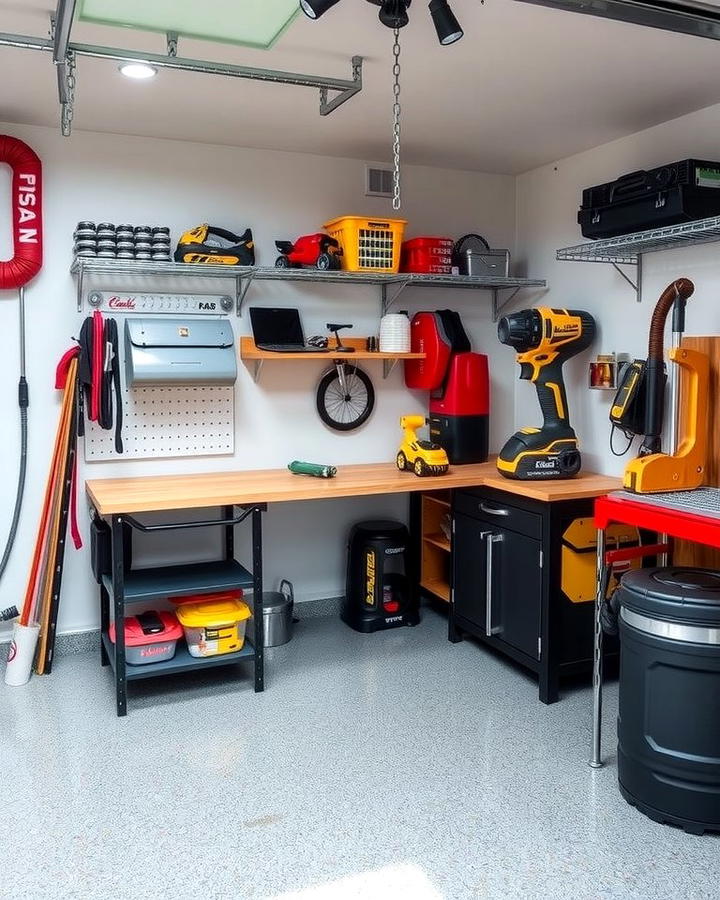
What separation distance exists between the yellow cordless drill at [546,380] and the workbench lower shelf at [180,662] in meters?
1.43

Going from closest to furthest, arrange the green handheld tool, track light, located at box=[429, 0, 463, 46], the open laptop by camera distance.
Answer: track light, located at box=[429, 0, 463, 46], the green handheld tool, the open laptop

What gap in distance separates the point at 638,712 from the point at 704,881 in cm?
49

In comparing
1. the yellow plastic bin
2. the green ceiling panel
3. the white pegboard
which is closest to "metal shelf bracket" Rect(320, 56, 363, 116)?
the green ceiling panel

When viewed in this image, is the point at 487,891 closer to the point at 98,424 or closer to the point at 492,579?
the point at 492,579

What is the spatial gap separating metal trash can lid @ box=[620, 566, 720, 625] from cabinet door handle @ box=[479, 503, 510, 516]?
1.00m

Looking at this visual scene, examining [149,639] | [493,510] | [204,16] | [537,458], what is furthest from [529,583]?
[204,16]

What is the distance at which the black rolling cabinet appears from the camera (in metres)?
3.39

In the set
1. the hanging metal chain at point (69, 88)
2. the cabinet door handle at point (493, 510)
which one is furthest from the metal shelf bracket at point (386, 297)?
the hanging metal chain at point (69, 88)

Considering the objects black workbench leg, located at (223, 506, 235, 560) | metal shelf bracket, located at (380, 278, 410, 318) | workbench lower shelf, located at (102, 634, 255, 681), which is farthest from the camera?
metal shelf bracket, located at (380, 278, 410, 318)

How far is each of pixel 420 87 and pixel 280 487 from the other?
1731 mm

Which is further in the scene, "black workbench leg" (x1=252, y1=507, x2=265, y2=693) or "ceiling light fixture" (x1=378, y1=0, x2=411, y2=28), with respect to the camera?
"black workbench leg" (x1=252, y1=507, x2=265, y2=693)

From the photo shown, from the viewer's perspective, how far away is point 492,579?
12.2ft

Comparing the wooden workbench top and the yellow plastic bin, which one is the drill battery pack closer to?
the wooden workbench top

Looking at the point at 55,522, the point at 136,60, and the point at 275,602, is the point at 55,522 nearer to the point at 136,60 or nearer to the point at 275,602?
the point at 275,602
